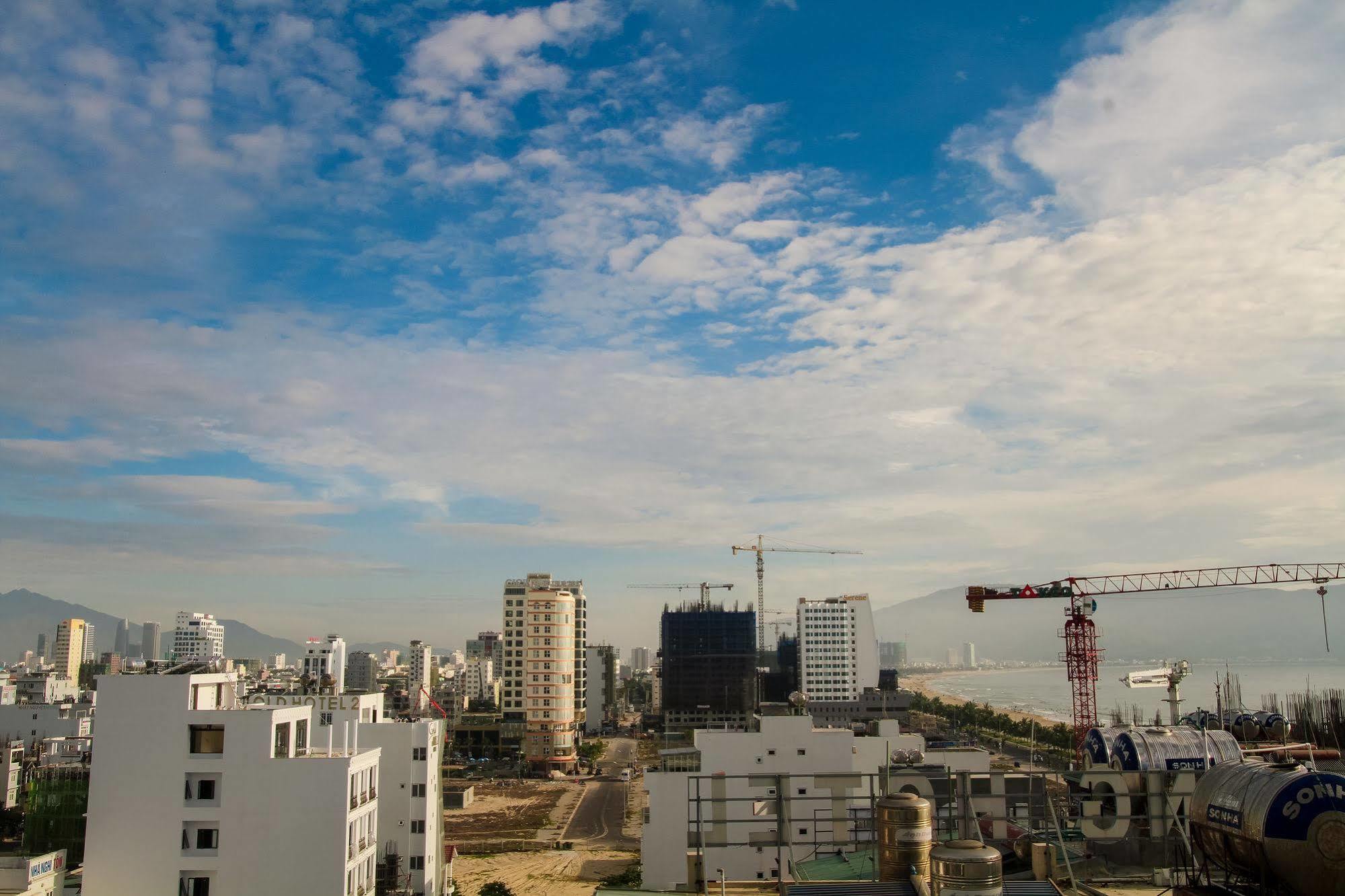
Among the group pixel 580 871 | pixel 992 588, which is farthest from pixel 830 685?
pixel 580 871

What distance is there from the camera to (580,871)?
105ft

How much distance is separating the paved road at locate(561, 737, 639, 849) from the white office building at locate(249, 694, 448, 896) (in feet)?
48.0

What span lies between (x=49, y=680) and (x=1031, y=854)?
81408 mm

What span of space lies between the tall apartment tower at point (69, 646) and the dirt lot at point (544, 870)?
114824mm

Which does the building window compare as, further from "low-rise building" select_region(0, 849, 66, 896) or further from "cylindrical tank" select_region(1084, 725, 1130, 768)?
"cylindrical tank" select_region(1084, 725, 1130, 768)

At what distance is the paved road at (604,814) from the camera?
38.5m

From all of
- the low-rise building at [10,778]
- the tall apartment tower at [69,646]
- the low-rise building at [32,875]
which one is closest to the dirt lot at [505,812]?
the low-rise building at [10,778]

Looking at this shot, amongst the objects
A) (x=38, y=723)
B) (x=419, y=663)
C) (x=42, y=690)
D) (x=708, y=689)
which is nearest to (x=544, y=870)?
(x=38, y=723)

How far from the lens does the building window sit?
17.7 m

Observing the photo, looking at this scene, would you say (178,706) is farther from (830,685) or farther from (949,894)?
(830,685)

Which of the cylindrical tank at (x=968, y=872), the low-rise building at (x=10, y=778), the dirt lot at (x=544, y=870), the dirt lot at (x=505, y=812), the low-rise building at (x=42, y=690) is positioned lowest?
the dirt lot at (x=505, y=812)

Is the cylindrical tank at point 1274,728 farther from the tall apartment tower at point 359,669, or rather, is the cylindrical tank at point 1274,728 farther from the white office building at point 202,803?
the tall apartment tower at point 359,669

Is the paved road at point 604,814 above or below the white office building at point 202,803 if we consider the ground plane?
below

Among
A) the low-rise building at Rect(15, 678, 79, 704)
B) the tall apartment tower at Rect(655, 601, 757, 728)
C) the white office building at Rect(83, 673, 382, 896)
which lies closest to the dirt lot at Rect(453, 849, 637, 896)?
the white office building at Rect(83, 673, 382, 896)
